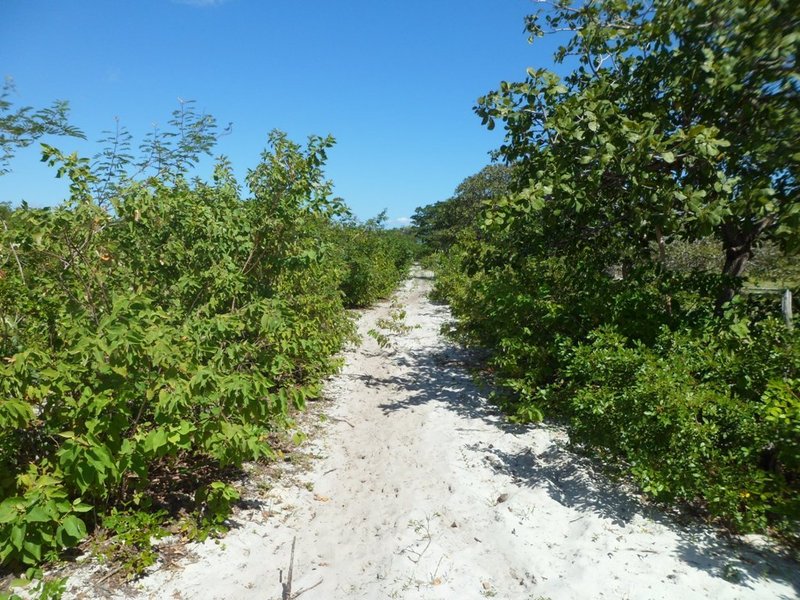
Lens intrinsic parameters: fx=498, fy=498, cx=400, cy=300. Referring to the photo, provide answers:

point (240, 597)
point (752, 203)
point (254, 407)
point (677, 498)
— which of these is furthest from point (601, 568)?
→ point (752, 203)

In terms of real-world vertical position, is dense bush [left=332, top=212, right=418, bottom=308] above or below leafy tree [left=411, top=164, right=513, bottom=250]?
below

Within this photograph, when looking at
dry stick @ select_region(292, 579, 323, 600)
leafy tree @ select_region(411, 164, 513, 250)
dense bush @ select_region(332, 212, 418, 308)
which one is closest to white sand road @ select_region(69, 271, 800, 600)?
dry stick @ select_region(292, 579, 323, 600)

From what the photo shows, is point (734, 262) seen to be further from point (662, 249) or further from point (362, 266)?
point (362, 266)

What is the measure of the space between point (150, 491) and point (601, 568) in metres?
3.15

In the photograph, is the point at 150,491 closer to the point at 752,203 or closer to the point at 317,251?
the point at 317,251

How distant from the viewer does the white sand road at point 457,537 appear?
287 cm

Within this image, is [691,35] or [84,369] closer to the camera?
[84,369]

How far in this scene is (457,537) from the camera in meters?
3.49

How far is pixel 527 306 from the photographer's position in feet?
18.4

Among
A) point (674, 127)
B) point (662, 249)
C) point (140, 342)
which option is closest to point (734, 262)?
point (662, 249)

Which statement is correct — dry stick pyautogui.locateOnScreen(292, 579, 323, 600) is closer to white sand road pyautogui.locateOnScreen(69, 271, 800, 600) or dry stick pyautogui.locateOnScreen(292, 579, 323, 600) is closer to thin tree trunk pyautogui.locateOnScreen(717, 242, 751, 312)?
white sand road pyautogui.locateOnScreen(69, 271, 800, 600)

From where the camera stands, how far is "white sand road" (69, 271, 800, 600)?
2.87 meters

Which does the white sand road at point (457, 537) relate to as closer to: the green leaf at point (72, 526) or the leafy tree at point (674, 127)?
the green leaf at point (72, 526)

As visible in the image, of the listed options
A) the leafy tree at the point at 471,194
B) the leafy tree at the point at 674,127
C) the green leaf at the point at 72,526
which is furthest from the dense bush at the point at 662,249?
the leafy tree at the point at 471,194
